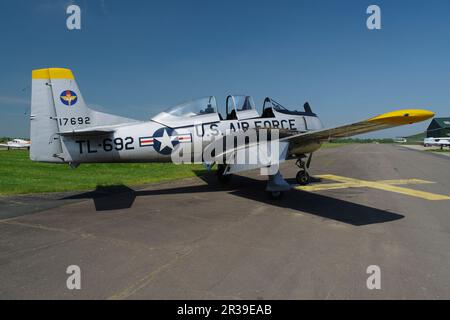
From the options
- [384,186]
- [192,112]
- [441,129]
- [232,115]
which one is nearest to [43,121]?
[192,112]

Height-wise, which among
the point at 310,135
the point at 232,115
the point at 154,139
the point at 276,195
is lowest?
the point at 276,195

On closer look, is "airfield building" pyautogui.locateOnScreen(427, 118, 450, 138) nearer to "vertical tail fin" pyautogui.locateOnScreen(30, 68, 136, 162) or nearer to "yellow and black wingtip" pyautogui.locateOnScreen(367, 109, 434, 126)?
"yellow and black wingtip" pyautogui.locateOnScreen(367, 109, 434, 126)

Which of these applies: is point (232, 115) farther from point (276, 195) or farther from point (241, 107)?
point (276, 195)

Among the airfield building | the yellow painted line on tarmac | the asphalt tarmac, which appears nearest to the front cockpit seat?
the asphalt tarmac

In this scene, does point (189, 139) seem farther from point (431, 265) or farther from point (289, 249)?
point (431, 265)

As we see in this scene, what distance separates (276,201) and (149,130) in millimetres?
4350

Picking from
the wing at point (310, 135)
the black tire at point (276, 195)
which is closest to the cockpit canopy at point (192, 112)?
the wing at point (310, 135)

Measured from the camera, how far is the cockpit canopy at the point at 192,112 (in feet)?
28.3

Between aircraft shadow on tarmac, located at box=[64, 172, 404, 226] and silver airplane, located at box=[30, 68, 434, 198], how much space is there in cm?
74

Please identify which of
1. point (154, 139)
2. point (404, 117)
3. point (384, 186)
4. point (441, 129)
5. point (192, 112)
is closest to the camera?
point (404, 117)

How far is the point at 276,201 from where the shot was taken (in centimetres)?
798

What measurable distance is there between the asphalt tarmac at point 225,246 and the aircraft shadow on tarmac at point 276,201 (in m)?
0.06

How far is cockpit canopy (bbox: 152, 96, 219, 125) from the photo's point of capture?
8.64 meters

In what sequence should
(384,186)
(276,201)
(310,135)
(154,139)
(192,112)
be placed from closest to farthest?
(310,135), (276,201), (154,139), (192,112), (384,186)
